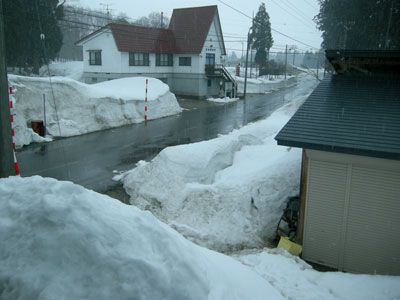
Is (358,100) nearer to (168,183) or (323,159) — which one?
(323,159)

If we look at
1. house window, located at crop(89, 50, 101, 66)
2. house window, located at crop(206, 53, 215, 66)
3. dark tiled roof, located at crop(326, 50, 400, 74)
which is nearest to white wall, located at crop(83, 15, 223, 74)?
house window, located at crop(89, 50, 101, 66)

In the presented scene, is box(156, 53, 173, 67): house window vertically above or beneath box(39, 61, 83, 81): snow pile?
above

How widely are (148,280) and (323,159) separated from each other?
6196 millimetres

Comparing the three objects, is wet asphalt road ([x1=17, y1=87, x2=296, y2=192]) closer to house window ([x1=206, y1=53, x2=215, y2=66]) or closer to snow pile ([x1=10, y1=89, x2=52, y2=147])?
snow pile ([x1=10, y1=89, x2=52, y2=147])

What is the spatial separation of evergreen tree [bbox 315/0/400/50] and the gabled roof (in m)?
14.0

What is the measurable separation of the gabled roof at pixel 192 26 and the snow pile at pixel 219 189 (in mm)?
28762

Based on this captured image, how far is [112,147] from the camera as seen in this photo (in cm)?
1756

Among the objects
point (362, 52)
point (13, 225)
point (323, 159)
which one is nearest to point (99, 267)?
point (13, 225)

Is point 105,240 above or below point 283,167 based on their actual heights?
above

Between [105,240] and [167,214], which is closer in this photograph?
[105,240]

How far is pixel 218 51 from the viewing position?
42.8m

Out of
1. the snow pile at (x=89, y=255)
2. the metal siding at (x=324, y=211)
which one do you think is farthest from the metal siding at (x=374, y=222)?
Answer: the snow pile at (x=89, y=255)

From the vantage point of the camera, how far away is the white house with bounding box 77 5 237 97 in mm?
36156

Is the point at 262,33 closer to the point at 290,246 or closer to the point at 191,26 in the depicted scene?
the point at 191,26
